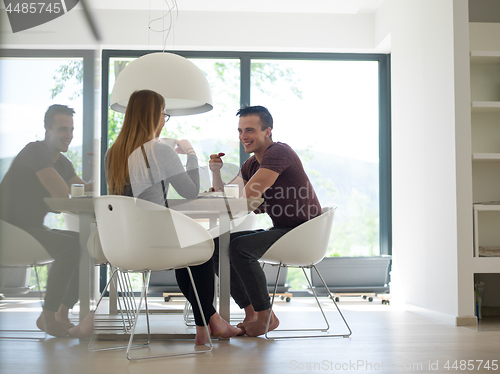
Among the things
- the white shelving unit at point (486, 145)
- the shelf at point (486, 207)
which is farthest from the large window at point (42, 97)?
the white shelving unit at point (486, 145)

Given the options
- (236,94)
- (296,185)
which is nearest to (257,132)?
(296,185)

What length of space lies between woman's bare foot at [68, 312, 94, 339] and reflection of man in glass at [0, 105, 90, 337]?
0.15 feet

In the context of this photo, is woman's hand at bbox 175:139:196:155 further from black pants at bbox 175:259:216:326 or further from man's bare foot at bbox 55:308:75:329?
man's bare foot at bbox 55:308:75:329

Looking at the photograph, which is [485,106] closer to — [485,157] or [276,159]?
[485,157]

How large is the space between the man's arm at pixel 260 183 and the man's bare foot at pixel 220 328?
25.5 inches

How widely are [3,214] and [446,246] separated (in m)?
2.65

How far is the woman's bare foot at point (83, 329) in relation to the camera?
1278mm

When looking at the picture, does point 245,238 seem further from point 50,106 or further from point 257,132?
point 50,106

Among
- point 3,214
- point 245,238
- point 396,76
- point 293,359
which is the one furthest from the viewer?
point 396,76

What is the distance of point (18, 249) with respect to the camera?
97 centimetres

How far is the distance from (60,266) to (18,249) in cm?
20

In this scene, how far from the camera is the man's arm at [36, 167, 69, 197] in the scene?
1.05 metres

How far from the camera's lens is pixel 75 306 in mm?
1258

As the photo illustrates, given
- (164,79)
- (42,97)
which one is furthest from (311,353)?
(164,79)
